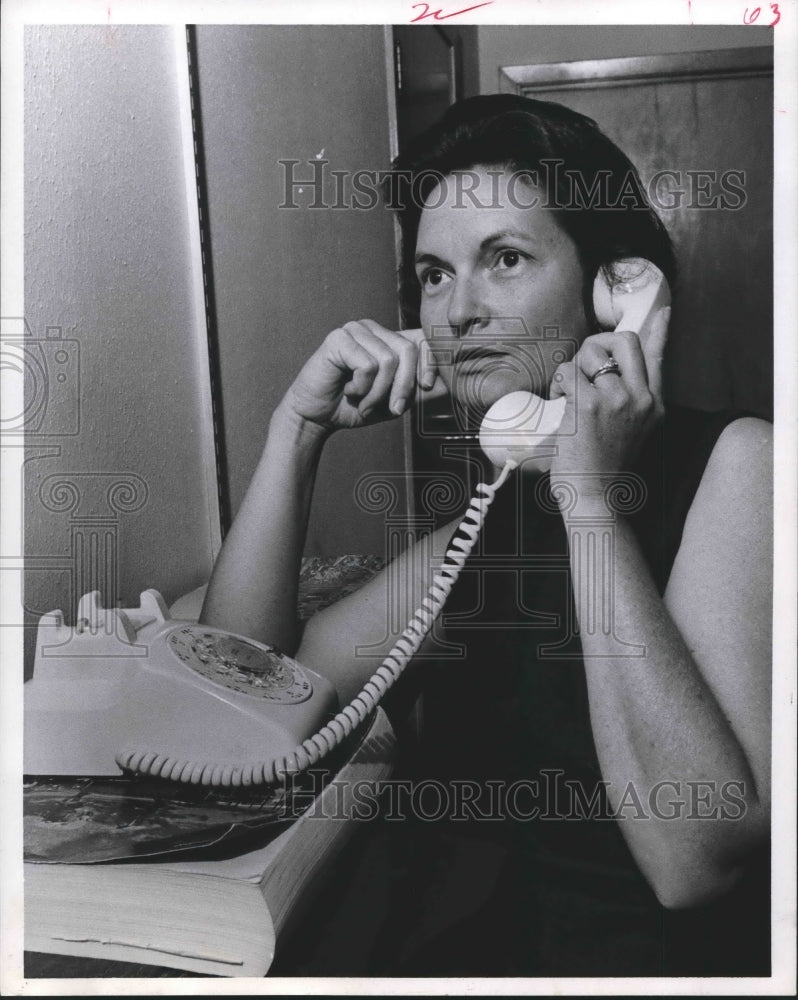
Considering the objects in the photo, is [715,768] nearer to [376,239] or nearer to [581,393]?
[581,393]

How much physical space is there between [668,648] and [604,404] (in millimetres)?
208

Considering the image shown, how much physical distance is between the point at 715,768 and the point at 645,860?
97 mm

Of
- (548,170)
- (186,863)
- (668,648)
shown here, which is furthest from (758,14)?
(186,863)

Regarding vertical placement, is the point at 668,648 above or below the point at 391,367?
below

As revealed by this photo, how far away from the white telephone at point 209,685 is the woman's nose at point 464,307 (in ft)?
0.24

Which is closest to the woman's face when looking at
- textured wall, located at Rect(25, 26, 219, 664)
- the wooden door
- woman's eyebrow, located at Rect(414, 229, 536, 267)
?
woman's eyebrow, located at Rect(414, 229, 536, 267)

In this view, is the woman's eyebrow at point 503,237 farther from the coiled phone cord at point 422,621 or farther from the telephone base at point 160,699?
the telephone base at point 160,699

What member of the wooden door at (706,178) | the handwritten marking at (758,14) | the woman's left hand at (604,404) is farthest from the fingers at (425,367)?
the handwritten marking at (758,14)

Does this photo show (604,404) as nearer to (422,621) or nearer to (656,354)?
(656,354)

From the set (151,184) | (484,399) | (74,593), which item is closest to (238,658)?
(74,593)

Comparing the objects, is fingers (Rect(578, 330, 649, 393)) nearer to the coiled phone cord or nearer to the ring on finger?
the ring on finger

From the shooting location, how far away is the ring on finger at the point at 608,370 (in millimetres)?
777

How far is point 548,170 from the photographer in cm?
78

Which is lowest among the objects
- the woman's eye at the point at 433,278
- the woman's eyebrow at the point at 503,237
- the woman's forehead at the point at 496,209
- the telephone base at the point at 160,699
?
the telephone base at the point at 160,699
